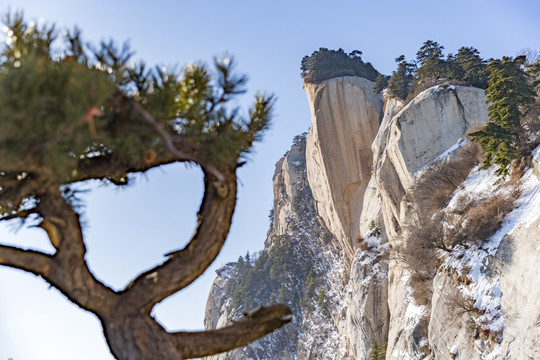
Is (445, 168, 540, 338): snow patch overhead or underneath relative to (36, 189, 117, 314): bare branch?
overhead

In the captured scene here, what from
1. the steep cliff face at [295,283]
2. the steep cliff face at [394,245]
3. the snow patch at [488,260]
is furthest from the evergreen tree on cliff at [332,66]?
the snow patch at [488,260]

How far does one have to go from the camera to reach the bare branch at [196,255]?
4195mm

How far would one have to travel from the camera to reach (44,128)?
3.37 m

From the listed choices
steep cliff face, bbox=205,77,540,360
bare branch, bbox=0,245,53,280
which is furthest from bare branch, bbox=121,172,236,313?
steep cliff face, bbox=205,77,540,360

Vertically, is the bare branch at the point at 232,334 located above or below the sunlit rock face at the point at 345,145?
below

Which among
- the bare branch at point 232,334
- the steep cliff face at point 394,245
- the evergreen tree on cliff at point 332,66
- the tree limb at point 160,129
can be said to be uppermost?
the evergreen tree on cliff at point 332,66

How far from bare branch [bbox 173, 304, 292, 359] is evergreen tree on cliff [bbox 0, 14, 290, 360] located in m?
0.01

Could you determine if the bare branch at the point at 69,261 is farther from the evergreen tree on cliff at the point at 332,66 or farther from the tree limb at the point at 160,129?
the evergreen tree on cliff at the point at 332,66

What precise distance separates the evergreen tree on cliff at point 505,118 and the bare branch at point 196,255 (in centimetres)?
1862

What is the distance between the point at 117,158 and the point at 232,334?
202 cm

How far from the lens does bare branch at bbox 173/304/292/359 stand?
14.2ft

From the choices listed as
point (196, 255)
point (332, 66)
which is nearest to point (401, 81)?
point (332, 66)

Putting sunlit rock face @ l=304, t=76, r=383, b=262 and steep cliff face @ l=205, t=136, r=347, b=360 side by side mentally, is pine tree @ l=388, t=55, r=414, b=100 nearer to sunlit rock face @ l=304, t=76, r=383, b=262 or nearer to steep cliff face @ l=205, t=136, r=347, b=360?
sunlit rock face @ l=304, t=76, r=383, b=262

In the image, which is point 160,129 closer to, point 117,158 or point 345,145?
point 117,158
